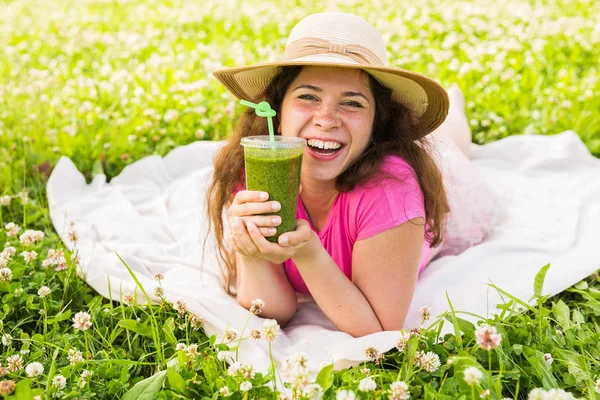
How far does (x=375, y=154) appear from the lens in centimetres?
283

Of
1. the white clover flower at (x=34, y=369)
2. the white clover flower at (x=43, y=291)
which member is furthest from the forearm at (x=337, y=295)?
the white clover flower at (x=43, y=291)

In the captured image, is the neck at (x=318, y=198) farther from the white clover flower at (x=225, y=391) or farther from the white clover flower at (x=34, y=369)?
the white clover flower at (x=34, y=369)

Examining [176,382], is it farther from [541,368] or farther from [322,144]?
[541,368]

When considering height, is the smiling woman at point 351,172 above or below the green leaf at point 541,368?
above

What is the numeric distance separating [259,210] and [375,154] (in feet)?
2.44

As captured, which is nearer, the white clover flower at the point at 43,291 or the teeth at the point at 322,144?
the teeth at the point at 322,144

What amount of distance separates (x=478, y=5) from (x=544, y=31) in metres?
1.76

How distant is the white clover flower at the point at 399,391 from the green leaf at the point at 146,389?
0.81 m

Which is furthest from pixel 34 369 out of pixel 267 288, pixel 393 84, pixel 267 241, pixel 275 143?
pixel 393 84

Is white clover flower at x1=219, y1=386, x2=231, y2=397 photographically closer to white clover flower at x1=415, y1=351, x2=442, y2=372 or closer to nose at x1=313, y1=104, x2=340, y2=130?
white clover flower at x1=415, y1=351, x2=442, y2=372

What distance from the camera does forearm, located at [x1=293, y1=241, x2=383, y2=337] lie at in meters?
2.60

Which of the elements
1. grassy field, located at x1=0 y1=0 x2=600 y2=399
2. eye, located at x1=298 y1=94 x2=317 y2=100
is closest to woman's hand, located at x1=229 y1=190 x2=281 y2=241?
grassy field, located at x1=0 y1=0 x2=600 y2=399

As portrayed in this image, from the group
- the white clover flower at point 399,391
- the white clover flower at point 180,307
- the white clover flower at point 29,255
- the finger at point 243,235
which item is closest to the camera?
the white clover flower at point 399,391

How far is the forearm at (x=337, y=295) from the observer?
260 centimetres
